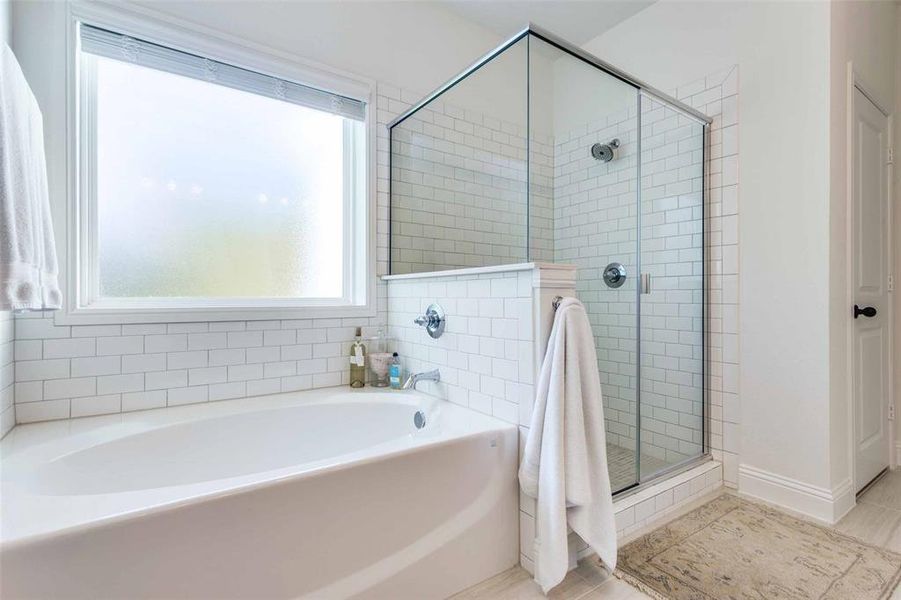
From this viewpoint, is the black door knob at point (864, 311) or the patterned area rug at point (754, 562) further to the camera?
the black door knob at point (864, 311)

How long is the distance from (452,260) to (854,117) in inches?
81.3

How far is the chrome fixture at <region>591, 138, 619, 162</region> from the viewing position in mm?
2252

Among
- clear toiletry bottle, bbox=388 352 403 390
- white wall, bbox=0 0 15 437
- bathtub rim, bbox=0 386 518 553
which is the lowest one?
bathtub rim, bbox=0 386 518 553

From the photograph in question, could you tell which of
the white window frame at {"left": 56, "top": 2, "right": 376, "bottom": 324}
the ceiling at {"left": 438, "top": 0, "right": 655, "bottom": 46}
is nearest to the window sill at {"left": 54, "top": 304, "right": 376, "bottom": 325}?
the white window frame at {"left": 56, "top": 2, "right": 376, "bottom": 324}

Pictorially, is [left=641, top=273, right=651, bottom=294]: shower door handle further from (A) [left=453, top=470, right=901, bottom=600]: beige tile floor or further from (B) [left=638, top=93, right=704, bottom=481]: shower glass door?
(A) [left=453, top=470, right=901, bottom=600]: beige tile floor

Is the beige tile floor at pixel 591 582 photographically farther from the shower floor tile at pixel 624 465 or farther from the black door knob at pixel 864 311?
the black door knob at pixel 864 311

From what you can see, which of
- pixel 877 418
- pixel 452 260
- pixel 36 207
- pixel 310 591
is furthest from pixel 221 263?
pixel 877 418

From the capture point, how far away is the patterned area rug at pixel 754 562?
1396 millimetres

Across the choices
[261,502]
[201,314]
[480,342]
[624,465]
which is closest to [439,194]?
[480,342]

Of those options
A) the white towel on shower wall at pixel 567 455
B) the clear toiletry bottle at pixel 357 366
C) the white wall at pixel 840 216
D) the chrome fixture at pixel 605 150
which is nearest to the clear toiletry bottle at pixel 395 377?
the clear toiletry bottle at pixel 357 366

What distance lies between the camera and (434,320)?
1.98m

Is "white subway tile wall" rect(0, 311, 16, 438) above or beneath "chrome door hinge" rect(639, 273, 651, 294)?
beneath

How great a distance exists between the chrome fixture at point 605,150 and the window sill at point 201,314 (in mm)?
1507

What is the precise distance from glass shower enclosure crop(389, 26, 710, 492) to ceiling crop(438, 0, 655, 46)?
646 mm
